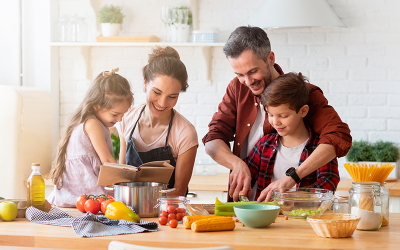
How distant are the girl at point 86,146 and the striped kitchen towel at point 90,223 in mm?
270

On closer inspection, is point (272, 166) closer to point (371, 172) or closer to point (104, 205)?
point (371, 172)

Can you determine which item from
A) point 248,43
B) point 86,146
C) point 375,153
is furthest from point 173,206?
point 375,153

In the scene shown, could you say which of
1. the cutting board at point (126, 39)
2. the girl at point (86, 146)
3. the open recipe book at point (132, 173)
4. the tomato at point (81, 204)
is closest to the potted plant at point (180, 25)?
the cutting board at point (126, 39)

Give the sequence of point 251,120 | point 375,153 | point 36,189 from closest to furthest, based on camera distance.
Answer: point 36,189 < point 251,120 < point 375,153

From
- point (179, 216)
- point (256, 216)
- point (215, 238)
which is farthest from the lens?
point (179, 216)

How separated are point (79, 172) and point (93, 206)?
0.33 meters

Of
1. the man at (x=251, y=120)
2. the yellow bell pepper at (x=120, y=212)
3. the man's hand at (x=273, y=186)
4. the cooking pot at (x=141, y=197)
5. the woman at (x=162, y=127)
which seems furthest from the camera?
the woman at (x=162, y=127)

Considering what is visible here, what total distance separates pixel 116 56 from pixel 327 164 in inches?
90.0

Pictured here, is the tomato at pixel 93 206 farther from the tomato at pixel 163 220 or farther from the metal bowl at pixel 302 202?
the metal bowl at pixel 302 202

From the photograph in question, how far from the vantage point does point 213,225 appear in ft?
4.86

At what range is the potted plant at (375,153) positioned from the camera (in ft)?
11.1

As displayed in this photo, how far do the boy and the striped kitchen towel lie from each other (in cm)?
67

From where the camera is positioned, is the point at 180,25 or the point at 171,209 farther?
the point at 180,25

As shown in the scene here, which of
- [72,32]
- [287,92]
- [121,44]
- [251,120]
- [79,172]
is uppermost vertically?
[72,32]
